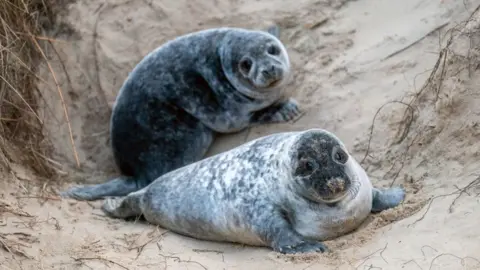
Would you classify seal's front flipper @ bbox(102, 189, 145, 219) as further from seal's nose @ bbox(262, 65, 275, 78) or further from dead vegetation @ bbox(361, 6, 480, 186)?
dead vegetation @ bbox(361, 6, 480, 186)

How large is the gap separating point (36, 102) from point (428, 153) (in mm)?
3013

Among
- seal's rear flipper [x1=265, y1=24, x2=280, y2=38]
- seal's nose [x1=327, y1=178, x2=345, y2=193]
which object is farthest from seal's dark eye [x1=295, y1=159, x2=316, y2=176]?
seal's rear flipper [x1=265, y1=24, x2=280, y2=38]

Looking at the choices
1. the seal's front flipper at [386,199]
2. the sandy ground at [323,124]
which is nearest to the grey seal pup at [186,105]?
the sandy ground at [323,124]

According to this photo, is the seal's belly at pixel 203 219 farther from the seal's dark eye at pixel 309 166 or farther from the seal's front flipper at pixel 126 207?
the seal's dark eye at pixel 309 166

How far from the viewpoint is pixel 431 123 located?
5008 millimetres

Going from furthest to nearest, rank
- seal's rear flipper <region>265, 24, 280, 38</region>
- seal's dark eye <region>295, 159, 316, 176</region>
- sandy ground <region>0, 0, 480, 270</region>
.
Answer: seal's rear flipper <region>265, 24, 280, 38</region> → seal's dark eye <region>295, 159, 316, 176</region> → sandy ground <region>0, 0, 480, 270</region>

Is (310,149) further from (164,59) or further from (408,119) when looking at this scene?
(164,59)

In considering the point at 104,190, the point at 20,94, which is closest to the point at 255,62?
the point at 104,190

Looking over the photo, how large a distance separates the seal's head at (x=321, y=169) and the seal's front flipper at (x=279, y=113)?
148 cm

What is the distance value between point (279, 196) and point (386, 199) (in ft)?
1.94

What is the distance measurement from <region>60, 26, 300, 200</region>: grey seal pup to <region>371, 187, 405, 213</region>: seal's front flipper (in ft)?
5.08

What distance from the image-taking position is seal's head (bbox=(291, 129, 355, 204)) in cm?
432

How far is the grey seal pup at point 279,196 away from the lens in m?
4.38

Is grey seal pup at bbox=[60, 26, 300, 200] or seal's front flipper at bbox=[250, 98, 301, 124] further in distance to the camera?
grey seal pup at bbox=[60, 26, 300, 200]
